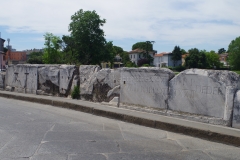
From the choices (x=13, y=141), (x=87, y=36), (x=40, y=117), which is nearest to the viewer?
(x=13, y=141)

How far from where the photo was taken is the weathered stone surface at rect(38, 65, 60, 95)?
9359 millimetres

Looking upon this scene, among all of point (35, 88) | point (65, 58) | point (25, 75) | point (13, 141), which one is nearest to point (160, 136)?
point (13, 141)

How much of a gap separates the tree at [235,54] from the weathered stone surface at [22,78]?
267ft

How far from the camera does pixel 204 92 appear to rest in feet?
18.3

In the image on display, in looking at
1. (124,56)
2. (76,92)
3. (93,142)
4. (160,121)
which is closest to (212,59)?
(124,56)

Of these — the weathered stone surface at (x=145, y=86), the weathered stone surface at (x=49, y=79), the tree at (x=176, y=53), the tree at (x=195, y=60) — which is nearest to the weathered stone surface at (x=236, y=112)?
the weathered stone surface at (x=145, y=86)

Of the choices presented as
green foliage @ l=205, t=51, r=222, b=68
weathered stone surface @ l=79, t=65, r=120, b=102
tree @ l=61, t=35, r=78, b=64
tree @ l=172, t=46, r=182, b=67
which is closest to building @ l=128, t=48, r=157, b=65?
tree @ l=172, t=46, r=182, b=67

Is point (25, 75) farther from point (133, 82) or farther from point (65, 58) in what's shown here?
point (65, 58)

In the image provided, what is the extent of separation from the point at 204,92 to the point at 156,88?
1233mm

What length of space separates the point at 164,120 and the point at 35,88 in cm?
587

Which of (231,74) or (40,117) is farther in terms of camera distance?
(40,117)

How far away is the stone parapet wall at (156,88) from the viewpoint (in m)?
5.32

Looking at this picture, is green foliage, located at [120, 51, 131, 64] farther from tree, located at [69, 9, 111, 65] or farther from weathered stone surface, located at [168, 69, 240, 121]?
weathered stone surface, located at [168, 69, 240, 121]

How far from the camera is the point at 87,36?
5903 centimetres
